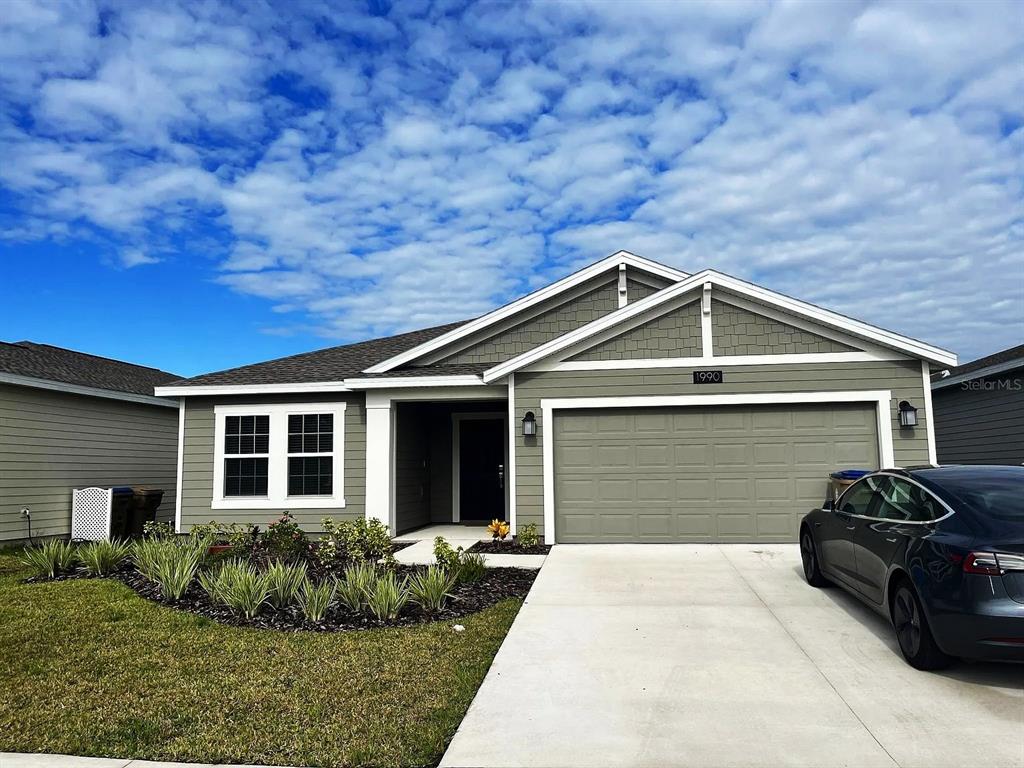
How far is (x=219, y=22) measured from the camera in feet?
32.3

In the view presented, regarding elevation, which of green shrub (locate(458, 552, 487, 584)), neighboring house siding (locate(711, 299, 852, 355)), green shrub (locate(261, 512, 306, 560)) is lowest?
green shrub (locate(458, 552, 487, 584))

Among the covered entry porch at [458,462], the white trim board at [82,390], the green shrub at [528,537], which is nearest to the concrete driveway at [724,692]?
the green shrub at [528,537]

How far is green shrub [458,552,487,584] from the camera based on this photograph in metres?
8.03

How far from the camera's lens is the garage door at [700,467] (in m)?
10.6

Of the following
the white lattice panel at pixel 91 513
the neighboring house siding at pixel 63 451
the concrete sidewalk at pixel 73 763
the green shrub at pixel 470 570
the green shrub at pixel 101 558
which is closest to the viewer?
the concrete sidewalk at pixel 73 763

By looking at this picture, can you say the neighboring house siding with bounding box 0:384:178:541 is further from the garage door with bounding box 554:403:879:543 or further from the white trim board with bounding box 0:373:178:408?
the garage door with bounding box 554:403:879:543

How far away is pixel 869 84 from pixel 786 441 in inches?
236

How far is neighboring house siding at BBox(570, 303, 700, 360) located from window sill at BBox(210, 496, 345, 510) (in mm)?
5485

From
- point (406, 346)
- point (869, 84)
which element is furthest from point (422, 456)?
point (869, 84)

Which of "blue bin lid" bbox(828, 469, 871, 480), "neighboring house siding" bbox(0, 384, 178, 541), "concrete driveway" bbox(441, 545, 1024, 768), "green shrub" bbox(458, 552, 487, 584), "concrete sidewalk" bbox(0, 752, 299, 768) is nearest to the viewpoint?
"concrete sidewalk" bbox(0, 752, 299, 768)

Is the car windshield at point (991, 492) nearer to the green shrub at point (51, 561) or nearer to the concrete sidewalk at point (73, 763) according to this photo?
the concrete sidewalk at point (73, 763)

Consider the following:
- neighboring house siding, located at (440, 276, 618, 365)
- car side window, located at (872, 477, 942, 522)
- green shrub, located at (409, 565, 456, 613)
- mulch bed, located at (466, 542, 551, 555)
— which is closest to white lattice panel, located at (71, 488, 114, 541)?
neighboring house siding, located at (440, 276, 618, 365)

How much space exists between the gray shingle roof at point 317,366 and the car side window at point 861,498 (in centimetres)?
776

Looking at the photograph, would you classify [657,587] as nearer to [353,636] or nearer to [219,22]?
[353,636]
